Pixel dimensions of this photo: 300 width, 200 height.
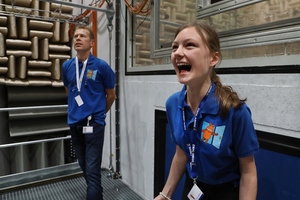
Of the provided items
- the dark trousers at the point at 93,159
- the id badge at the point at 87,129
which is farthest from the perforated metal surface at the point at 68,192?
the id badge at the point at 87,129

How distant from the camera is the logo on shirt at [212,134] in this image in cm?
86

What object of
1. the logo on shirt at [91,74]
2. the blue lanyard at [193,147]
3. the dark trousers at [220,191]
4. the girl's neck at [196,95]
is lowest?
the dark trousers at [220,191]

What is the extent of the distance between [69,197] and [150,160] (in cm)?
91

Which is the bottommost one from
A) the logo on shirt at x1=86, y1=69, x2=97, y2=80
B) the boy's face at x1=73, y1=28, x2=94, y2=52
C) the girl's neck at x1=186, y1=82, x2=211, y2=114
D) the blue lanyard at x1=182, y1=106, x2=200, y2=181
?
the blue lanyard at x1=182, y1=106, x2=200, y2=181

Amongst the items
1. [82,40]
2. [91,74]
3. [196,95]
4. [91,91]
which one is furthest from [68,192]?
[196,95]

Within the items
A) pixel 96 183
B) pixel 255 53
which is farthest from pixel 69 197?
pixel 255 53

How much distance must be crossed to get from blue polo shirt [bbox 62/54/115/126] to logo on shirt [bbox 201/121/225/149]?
1247mm

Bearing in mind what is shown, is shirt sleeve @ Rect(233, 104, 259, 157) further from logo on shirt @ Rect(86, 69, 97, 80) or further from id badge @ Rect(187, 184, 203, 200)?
logo on shirt @ Rect(86, 69, 97, 80)

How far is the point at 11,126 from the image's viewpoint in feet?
10.7

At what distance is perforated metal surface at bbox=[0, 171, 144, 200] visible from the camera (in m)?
2.29

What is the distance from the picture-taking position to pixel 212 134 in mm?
876

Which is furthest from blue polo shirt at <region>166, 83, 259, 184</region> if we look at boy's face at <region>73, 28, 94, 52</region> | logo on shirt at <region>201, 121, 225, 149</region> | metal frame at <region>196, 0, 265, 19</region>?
boy's face at <region>73, 28, 94, 52</region>

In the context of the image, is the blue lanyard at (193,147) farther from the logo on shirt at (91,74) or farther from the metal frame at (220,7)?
the logo on shirt at (91,74)

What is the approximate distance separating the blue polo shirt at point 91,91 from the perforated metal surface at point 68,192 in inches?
33.7
